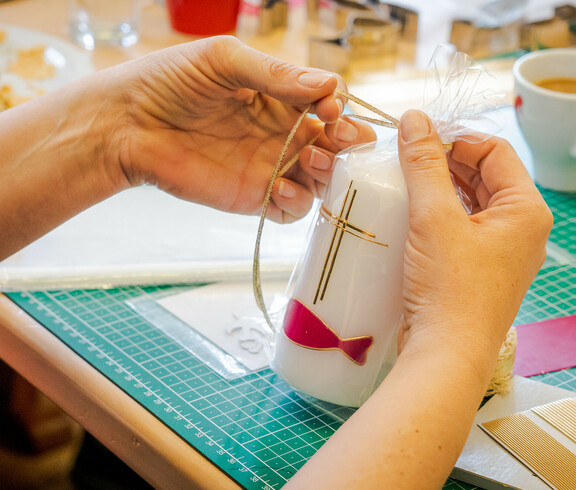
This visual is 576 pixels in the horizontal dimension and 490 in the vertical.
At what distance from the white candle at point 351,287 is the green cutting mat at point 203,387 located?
0.03 m

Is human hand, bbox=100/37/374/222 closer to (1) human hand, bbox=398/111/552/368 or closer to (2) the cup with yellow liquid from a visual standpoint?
(1) human hand, bbox=398/111/552/368

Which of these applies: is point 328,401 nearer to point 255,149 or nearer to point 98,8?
point 255,149

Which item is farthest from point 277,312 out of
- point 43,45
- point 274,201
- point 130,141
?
point 43,45

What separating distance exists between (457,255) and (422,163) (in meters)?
0.08

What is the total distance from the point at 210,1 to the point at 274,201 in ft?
2.17

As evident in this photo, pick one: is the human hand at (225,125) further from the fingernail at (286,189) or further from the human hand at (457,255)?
the human hand at (457,255)

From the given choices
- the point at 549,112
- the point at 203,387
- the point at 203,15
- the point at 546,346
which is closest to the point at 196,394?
the point at 203,387

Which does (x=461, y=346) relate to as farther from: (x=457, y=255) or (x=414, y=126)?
(x=414, y=126)

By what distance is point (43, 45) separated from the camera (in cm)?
122

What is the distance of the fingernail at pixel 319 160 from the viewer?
0.74m

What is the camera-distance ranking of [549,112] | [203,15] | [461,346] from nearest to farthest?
[461,346]
[549,112]
[203,15]

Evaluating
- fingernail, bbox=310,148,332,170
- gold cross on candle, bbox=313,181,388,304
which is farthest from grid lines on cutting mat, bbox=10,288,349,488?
fingernail, bbox=310,148,332,170

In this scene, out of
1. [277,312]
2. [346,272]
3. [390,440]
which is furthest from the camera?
[277,312]

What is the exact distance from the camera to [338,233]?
1.96 feet
